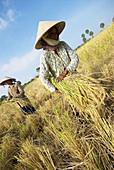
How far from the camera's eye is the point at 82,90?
972 mm

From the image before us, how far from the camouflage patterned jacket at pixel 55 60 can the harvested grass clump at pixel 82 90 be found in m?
0.20

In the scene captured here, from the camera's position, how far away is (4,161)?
1.01 m

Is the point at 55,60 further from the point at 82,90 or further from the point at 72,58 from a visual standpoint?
the point at 82,90

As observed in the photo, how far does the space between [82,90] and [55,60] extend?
0.54 meters

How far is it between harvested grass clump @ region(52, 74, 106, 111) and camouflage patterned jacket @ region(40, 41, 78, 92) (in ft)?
0.67

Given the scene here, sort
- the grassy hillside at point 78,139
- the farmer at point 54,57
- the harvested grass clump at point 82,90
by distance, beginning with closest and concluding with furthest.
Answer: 1. the grassy hillside at point 78,139
2. the harvested grass clump at point 82,90
3. the farmer at point 54,57

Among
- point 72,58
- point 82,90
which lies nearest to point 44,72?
point 72,58

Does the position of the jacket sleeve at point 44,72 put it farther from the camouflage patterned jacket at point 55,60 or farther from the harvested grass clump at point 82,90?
the harvested grass clump at point 82,90

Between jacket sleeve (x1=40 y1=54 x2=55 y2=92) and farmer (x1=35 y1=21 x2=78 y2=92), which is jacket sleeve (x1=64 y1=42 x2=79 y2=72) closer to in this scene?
farmer (x1=35 y1=21 x2=78 y2=92)

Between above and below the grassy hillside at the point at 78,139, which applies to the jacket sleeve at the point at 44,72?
above

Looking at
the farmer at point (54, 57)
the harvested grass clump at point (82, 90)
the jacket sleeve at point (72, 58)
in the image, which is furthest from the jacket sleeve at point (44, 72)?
the jacket sleeve at point (72, 58)

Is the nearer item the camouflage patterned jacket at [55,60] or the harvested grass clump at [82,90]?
the harvested grass clump at [82,90]

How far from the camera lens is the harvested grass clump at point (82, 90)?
911 mm

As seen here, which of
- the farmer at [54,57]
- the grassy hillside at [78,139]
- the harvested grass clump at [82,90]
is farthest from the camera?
the farmer at [54,57]
